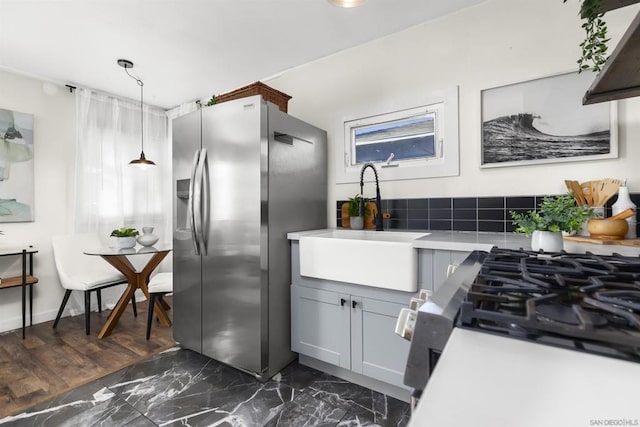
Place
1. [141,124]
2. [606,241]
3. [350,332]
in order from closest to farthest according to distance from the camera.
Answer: [606,241] < [350,332] < [141,124]

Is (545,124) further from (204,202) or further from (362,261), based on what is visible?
(204,202)

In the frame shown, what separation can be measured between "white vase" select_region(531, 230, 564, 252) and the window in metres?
0.94

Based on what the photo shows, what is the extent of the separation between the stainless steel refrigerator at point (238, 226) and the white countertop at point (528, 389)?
160cm

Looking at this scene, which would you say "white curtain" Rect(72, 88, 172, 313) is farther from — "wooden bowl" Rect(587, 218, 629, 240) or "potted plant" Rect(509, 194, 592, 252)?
"wooden bowl" Rect(587, 218, 629, 240)

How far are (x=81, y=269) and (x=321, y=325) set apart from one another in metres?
2.79

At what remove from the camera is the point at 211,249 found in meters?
2.08

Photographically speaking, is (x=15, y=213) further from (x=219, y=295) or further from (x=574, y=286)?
(x=574, y=286)

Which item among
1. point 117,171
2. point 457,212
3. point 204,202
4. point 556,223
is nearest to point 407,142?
Answer: point 457,212

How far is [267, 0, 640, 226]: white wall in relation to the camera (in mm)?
1702

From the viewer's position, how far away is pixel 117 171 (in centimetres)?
357

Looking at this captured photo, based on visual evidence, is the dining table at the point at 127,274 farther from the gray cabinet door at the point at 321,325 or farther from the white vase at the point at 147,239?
the gray cabinet door at the point at 321,325

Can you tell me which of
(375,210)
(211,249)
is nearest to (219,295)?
(211,249)

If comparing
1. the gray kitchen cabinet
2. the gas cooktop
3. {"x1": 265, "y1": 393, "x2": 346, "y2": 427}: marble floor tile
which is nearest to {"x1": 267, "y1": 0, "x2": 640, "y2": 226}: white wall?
the gray kitchen cabinet

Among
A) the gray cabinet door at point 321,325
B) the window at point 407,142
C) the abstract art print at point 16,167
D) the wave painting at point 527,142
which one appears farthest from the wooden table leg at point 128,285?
the wave painting at point 527,142
